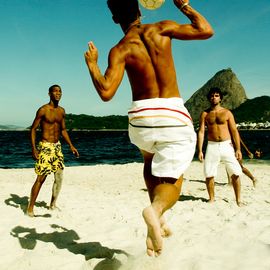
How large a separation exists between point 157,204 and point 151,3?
5.88ft

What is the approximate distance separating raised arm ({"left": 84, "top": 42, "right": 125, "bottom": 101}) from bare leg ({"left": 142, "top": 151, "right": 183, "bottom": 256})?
0.85m

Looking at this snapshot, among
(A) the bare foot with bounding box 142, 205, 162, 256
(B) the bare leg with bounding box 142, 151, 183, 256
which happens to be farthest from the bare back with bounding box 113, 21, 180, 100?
(A) the bare foot with bounding box 142, 205, 162, 256

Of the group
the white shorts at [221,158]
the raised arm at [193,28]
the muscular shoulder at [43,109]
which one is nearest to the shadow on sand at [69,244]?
the muscular shoulder at [43,109]

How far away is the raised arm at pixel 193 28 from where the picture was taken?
279 cm

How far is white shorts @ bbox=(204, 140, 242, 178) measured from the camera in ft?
22.8

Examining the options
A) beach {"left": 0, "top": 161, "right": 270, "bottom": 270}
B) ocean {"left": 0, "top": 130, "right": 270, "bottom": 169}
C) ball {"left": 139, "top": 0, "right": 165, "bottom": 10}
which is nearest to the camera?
ball {"left": 139, "top": 0, "right": 165, "bottom": 10}

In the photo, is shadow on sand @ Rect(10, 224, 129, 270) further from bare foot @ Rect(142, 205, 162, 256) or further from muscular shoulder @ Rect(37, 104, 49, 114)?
muscular shoulder @ Rect(37, 104, 49, 114)

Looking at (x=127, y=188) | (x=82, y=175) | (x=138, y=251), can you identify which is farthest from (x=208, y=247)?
(x=82, y=175)

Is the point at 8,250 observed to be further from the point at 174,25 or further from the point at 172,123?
the point at 174,25

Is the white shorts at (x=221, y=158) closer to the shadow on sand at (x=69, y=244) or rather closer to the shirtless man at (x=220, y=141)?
the shirtless man at (x=220, y=141)

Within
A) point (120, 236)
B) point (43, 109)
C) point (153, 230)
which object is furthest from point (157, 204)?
point (43, 109)

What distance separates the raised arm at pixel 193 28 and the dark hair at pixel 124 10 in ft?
1.36

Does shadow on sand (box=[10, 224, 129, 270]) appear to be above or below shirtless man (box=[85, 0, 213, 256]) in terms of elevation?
below

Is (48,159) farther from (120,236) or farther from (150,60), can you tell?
(150,60)
